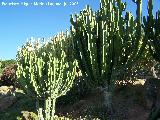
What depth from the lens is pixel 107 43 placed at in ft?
36.7

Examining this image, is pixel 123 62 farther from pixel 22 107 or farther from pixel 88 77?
pixel 22 107

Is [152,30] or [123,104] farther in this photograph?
[152,30]

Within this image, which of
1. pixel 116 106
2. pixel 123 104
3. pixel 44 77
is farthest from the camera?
pixel 123 104

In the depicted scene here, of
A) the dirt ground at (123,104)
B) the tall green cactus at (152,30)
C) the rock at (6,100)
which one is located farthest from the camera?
the rock at (6,100)

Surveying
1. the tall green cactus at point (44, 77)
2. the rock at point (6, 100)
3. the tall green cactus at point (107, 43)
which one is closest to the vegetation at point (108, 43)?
the tall green cactus at point (107, 43)

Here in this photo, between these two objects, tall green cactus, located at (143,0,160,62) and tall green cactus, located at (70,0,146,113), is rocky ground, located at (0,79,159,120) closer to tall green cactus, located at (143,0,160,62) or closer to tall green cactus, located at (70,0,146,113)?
tall green cactus, located at (70,0,146,113)

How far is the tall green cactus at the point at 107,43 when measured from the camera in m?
11.1

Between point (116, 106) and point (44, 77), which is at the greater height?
point (44, 77)

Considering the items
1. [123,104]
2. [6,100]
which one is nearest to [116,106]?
[123,104]

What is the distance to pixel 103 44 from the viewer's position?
36.0 feet

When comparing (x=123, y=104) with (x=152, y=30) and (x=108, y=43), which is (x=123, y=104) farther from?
(x=152, y=30)

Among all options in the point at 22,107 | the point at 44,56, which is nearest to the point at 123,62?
the point at 44,56

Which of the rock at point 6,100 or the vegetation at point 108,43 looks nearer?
the vegetation at point 108,43

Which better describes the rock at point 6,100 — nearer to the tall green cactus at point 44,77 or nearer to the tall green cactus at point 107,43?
the tall green cactus at point 107,43
